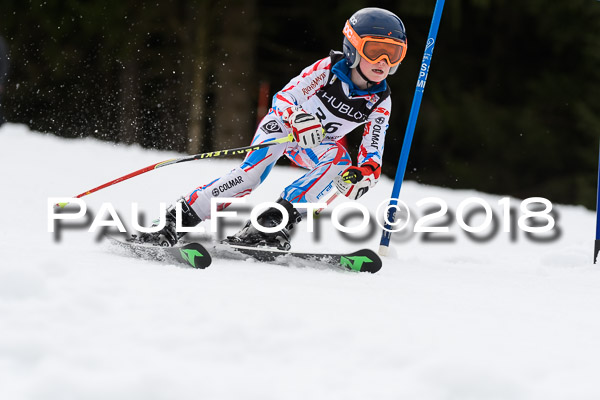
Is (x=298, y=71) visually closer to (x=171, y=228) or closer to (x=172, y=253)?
(x=171, y=228)

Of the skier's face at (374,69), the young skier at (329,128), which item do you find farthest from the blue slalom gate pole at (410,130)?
the skier's face at (374,69)

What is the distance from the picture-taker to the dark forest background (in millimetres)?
14211

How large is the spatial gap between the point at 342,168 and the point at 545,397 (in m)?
2.51

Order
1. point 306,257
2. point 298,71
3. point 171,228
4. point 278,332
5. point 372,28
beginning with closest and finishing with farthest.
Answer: point 278,332
point 306,257
point 372,28
point 171,228
point 298,71

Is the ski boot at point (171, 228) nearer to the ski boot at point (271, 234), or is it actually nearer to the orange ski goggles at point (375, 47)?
the ski boot at point (271, 234)

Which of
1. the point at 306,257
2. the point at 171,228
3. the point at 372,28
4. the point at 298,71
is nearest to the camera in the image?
the point at 306,257

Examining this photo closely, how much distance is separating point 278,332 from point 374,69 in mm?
2173

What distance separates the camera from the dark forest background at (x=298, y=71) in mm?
14211

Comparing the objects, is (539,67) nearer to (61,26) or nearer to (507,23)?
(507,23)

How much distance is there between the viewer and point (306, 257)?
441 centimetres

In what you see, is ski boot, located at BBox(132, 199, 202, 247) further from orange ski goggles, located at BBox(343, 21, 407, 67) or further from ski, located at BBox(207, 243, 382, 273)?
orange ski goggles, located at BBox(343, 21, 407, 67)

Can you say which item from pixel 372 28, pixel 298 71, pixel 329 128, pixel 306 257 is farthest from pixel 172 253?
pixel 298 71

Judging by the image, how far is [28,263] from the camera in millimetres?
3215

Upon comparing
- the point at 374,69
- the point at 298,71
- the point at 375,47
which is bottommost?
the point at 374,69
